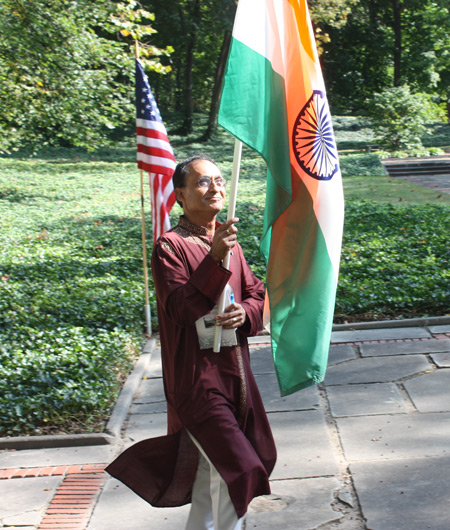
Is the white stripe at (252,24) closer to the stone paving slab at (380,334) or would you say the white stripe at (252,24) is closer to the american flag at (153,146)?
the american flag at (153,146)

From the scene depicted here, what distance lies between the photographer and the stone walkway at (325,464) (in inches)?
151

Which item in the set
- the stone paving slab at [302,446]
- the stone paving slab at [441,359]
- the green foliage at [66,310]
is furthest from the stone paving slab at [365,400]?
the green foliage at [66,310]

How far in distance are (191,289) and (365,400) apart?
2.98 meters

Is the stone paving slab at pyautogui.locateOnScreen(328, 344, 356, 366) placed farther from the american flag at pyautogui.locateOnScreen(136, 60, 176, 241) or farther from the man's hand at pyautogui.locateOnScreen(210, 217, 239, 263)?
the man's hand at pyautogui.locateOnScreen(210, 217, 239, 263)

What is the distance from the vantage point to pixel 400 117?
1110 inches

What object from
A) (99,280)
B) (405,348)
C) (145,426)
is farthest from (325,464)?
(99,280)

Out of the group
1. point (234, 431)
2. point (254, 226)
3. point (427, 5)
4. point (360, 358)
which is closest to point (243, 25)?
point (234, 431)

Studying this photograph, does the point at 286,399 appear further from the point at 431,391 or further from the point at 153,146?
the point at 153,146

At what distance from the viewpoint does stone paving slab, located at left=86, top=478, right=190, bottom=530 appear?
3.84 metres

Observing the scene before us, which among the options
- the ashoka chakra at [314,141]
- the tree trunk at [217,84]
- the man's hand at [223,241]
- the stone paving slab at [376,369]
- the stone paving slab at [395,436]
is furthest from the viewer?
the tree trunk at [217,84]

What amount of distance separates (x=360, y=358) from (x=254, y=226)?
7.25 meters

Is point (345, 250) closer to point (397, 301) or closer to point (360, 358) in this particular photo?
point (397, 301)

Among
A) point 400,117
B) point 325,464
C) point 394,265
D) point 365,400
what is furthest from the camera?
point 400,117

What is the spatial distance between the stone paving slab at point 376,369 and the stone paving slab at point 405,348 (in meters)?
A: 0.14
